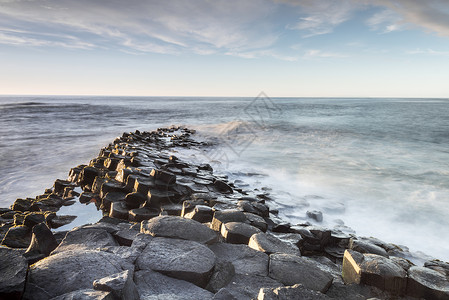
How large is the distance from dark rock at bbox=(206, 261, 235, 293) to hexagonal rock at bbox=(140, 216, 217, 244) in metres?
0.38

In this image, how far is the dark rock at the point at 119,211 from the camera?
12.8 ft

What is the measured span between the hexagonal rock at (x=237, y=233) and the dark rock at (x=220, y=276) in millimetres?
584

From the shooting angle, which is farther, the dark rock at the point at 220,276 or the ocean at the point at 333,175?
the ocean at the point at 333,175

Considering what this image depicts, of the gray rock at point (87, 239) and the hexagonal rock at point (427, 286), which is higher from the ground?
the gray rock at point (87, 239)

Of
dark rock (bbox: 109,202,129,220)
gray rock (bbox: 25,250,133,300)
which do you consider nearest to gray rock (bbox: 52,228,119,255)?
gray rock (bbox: 25,250,133,300)

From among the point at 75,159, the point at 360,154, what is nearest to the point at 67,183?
the point at 75,159

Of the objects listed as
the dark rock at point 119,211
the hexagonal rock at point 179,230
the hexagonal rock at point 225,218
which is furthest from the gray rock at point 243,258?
the dark rock at point 119,211

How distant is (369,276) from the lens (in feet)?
7.51

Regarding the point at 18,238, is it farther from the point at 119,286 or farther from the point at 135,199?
the point at 119,286

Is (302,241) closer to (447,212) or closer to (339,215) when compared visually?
(339,215)

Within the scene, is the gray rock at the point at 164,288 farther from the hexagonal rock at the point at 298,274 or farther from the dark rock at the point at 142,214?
the dark rock at the point at 142,214

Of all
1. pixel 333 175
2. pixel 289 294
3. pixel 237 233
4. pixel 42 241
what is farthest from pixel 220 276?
pixel 333 175

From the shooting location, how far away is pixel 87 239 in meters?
2.60

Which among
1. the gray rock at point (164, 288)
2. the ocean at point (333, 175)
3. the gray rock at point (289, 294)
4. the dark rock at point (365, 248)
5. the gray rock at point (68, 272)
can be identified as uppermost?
the gray rock at point (68, 272)
